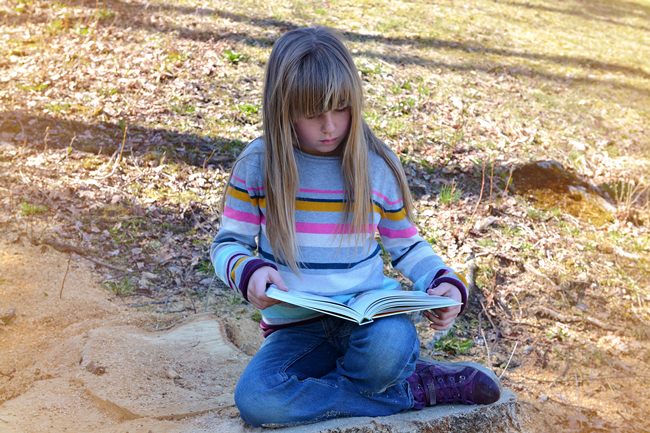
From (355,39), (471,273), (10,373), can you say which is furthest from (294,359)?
(355,39)

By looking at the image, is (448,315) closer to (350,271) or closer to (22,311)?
(350,271)

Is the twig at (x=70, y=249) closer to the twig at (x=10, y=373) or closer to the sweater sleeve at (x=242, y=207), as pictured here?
the twig at (x=10, y=373)

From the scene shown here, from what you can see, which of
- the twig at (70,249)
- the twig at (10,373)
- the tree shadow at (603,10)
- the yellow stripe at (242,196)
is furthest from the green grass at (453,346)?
the tree shadow at (603,10)

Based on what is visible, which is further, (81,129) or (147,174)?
(81,129)

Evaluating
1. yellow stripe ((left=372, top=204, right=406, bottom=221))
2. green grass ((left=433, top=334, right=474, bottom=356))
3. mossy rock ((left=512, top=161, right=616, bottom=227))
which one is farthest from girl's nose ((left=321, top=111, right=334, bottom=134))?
mossy rock ((left=512, top=161, right=616, bottom=227))

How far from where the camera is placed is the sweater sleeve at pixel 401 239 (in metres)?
2.35

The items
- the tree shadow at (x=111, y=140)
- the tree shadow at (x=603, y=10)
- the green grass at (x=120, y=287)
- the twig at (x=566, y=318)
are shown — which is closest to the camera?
the green grass at (x=120, y=287)

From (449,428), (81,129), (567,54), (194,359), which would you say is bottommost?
(194,359)

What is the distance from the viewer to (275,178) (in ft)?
7.16

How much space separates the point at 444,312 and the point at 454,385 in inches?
16.5

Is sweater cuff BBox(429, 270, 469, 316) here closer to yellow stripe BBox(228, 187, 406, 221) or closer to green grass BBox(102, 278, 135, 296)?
yellow stripe BBox(228, 187, 406, 221)

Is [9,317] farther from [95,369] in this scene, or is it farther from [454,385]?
[454,385]

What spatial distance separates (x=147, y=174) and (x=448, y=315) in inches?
129

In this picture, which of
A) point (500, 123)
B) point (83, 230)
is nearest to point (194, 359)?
point (83, 230)
